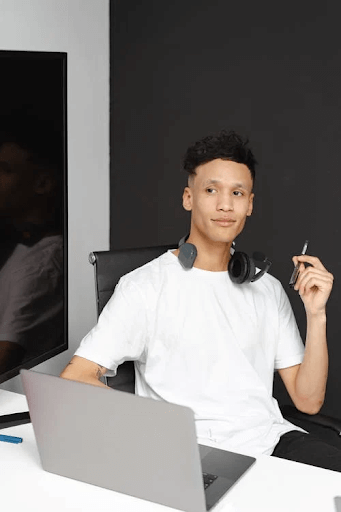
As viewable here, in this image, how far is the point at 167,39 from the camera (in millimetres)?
2805

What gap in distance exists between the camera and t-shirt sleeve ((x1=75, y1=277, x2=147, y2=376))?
1.75 metres

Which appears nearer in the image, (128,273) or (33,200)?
(33,200)

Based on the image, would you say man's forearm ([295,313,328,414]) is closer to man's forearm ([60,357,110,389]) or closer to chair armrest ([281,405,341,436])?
chair armrest ([281,405,341,436])

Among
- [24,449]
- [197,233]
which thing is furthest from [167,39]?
[24,449]

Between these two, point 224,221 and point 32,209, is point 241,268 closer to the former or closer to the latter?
point 224,221

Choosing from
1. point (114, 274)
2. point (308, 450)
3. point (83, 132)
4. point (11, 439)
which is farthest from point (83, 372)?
point (83, 132)

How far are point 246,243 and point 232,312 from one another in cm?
84

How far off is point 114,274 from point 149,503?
0.93m

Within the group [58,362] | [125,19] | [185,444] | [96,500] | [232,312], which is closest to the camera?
[185,444]

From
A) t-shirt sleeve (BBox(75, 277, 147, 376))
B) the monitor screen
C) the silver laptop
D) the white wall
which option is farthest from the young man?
the white wall

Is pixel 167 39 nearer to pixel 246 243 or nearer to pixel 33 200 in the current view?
pixel 246 243

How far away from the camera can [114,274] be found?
2041mm

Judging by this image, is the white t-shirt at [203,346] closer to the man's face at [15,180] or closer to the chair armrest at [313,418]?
the chair armrest at [313,418]

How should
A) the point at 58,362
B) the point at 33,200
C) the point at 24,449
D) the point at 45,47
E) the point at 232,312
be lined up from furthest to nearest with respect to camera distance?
the point at 58,362 < the point at 45,47 < the point at 232,312 < the point at 33,200 < the point at 24,449
